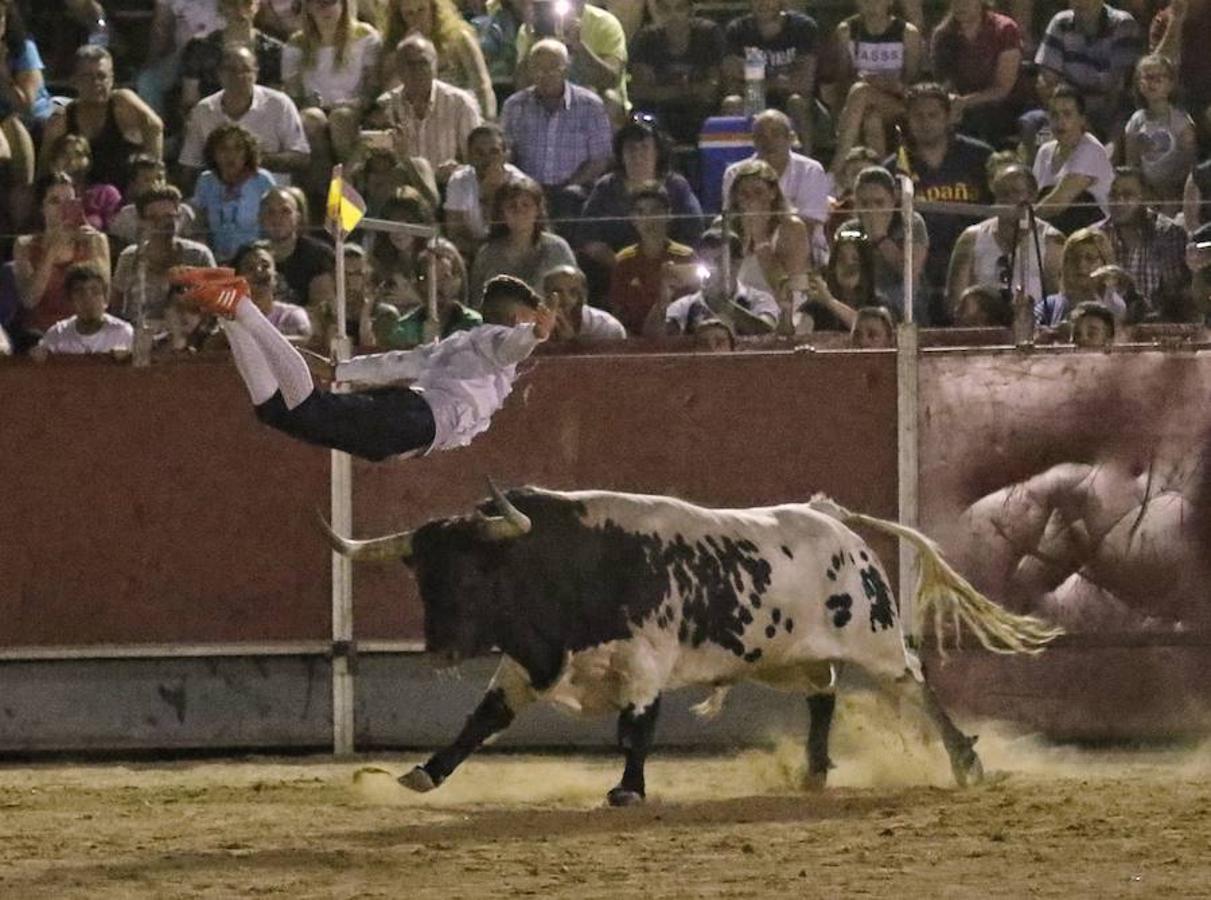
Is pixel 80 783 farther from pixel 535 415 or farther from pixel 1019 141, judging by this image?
pixel 1019 141

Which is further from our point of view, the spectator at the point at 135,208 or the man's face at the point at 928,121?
the man's face at the point at 928,121

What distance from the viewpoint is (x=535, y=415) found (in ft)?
39.3

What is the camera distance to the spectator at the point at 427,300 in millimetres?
11812

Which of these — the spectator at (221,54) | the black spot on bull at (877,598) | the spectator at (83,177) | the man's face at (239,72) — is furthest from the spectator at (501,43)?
the black spot on bull at (877,598)

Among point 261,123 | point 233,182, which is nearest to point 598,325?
point 233,182

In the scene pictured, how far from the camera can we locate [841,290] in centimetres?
1206

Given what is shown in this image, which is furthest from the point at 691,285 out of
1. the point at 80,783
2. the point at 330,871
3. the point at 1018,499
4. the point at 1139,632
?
the point at 330,871

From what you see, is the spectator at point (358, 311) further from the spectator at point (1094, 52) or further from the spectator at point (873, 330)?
the spectator at point (1094, 52)

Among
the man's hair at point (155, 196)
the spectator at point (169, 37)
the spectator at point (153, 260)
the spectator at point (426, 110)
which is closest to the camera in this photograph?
the spectator at point (153, 260)

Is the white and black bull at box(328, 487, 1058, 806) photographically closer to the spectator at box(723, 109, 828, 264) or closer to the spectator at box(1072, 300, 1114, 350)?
the spectator at box(1072, 300, 1114, 350)

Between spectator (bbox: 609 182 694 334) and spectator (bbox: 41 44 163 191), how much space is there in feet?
9.32

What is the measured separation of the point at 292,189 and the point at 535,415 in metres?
1.73

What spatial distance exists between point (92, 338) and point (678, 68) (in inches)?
147

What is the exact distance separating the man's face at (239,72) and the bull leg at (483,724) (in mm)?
5138
